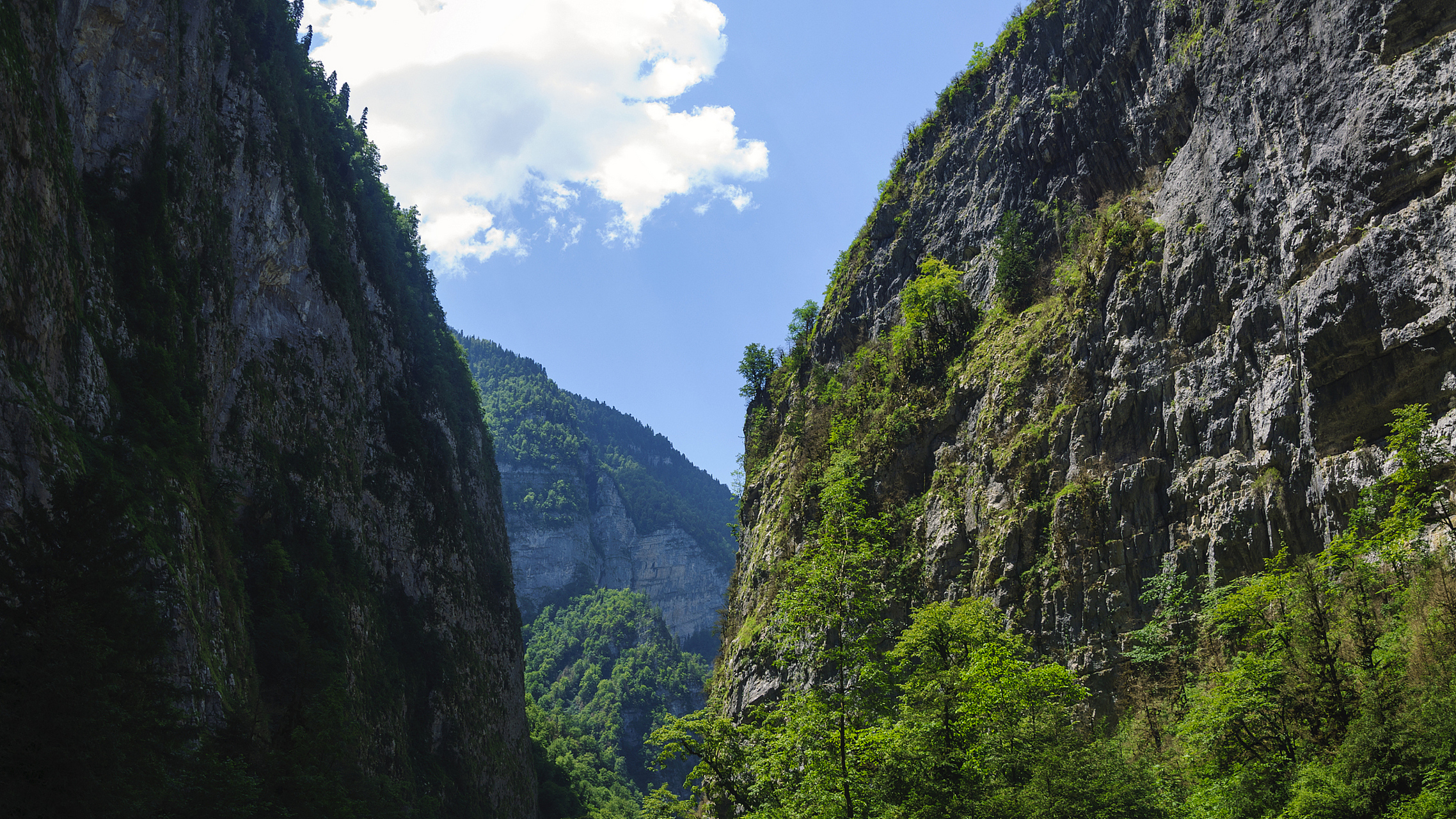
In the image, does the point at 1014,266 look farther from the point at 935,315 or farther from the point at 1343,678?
the point at 1343,678

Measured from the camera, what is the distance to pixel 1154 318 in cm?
2633

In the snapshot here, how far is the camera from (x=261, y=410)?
116 ft

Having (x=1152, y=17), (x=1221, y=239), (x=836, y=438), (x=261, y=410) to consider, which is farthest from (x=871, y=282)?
(x=261, y=410)

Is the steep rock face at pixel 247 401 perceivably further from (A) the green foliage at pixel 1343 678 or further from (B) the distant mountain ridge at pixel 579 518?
(B) the distant mountain ridge at pixel 579 518

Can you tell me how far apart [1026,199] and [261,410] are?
3497cm

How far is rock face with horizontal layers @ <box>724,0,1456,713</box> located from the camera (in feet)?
64.7

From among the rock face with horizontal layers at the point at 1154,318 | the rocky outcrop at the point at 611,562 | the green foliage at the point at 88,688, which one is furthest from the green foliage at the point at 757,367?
the rocky outcrop at the point at 611,562

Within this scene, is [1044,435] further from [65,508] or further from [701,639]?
[701,639]

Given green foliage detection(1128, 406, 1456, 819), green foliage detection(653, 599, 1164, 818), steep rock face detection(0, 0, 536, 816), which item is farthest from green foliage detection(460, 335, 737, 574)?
green foliage detection(1128, 406, 1456, 819)

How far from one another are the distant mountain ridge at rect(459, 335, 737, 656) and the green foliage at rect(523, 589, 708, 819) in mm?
8472

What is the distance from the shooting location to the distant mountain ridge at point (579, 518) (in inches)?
6201

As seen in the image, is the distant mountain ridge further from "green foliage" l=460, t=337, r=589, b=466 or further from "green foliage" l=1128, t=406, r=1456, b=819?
"green foliage" l=1128, t=406, r=1456, b=819

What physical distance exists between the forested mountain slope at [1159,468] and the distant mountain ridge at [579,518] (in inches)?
4813

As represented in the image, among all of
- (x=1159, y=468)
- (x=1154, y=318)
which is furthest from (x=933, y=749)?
(x=1154, y=318)
